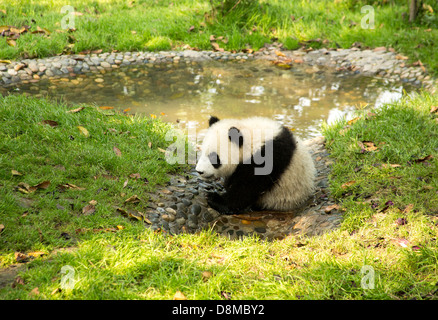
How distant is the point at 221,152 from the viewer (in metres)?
3.73

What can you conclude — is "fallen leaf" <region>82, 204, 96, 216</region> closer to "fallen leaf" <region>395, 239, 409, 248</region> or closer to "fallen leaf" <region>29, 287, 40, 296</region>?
"fallen leaf" <region>29, 287, 40, 296</region>

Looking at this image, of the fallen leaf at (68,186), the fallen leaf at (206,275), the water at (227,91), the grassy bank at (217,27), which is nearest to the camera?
the fallen leaf at (206,275)

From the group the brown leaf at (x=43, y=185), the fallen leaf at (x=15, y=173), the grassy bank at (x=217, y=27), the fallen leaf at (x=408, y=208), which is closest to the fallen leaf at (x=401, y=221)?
the fallen leaf at (x=408, y=208)

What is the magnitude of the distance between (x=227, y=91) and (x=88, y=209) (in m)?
4.31

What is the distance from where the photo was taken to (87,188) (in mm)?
3721

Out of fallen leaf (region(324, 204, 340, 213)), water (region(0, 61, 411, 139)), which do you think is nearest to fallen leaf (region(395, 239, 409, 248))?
fallen leaf (region(324, 204, 340, 213))

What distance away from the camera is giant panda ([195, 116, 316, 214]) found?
12.2 ft

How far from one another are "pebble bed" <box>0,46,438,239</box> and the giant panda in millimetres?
149

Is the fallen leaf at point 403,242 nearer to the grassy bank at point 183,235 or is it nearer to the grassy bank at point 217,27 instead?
the grassy bank at point 183,235

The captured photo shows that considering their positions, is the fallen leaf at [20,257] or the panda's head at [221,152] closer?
the fallen leaf at [20,257]

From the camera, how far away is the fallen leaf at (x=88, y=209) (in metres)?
3.35

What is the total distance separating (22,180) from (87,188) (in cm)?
57
